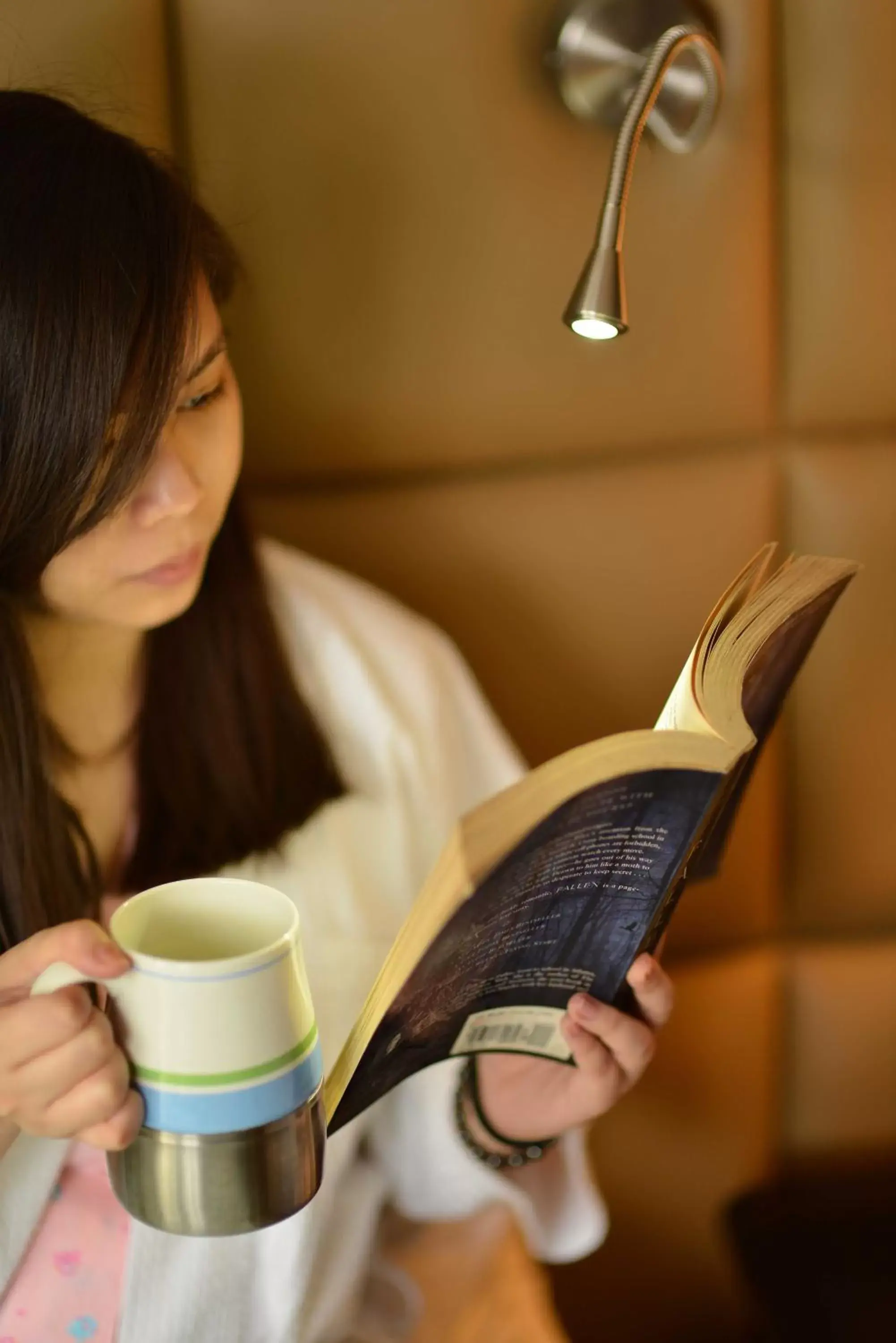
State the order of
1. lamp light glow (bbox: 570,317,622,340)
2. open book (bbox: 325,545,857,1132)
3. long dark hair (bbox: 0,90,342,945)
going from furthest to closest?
lamp light glow (bbox: 570,317,622,340), long dark hair (bbox: 0,90,342,945), open book (bbox: 325,545,857,1132)

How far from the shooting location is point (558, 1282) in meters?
1.16

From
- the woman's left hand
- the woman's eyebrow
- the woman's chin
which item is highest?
the woman's eyebrow

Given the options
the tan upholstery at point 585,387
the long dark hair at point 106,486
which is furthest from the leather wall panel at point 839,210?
the long dark hair at point 106,486

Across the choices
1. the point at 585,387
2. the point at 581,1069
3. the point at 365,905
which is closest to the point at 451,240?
the point at 585,387

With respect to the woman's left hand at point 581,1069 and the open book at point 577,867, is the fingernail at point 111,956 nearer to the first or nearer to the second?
the open book at point 577,867

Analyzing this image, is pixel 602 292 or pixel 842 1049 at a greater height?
pixel 602 292

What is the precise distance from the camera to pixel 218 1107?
0.56 m

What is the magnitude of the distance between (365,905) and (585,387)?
1.42 feet

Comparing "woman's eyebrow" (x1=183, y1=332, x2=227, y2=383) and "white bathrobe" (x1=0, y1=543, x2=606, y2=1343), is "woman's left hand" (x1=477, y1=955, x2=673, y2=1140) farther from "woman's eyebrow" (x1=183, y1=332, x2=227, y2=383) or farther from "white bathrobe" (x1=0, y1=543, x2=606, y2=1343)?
"woman's eyebrow" (x1=183, y1=332, x2=227, y2=383)

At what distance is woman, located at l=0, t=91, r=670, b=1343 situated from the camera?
25.8 inches

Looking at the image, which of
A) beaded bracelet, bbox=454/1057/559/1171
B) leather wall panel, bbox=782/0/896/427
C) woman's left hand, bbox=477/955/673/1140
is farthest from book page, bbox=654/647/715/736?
leather wall panel, bbox=782/0/896/427

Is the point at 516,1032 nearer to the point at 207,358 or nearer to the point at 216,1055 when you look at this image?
the point at 216,1055

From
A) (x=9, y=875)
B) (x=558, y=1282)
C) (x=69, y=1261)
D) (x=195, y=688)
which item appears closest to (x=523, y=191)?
(x=195, y=688)

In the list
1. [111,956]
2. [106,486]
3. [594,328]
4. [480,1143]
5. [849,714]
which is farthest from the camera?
[849,714]
